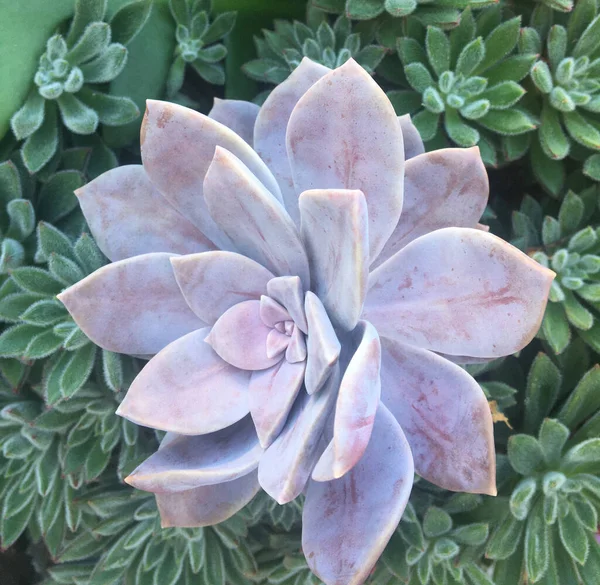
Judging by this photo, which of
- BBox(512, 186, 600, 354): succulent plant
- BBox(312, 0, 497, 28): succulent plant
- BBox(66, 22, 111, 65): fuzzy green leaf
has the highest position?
BBox(66, 22, 111, 65): fuzzy green leaf

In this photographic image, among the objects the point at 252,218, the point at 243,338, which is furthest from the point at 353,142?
the point at 243,338

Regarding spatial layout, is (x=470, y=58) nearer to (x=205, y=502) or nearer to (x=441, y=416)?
(x=441, y=416)

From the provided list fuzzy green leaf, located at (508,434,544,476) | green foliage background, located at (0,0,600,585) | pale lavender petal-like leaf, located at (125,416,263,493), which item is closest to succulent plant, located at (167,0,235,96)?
green foliage background, located at (0,0,600,585)

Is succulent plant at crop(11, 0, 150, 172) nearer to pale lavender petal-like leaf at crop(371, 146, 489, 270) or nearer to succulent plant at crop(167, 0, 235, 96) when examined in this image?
succulent plant at crop(167, 0, 235, 96)

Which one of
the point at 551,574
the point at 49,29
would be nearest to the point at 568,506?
the point at 551,574

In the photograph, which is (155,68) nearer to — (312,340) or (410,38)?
(410,38)

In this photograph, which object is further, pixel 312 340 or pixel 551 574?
pixel 551 574

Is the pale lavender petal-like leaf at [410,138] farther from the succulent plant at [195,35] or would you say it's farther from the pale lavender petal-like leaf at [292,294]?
the succulent plant at [195,35]

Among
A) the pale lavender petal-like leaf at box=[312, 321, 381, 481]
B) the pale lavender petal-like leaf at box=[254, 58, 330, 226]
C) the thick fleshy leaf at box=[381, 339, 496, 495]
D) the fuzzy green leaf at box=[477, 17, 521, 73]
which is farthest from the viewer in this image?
the fuzzy green leaf at box=[477, 17, 521, 73]
